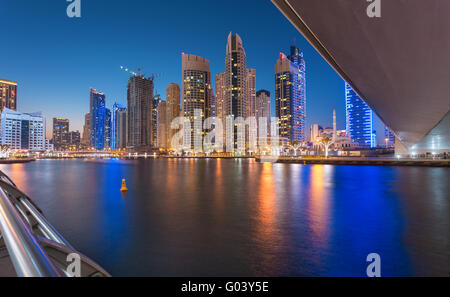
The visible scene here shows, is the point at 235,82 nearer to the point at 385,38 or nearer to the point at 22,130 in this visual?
the point at 22,130

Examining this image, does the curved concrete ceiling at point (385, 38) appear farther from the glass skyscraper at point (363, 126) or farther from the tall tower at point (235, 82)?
the glass skyscraper at point (363, 126)

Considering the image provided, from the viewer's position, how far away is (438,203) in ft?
40.3

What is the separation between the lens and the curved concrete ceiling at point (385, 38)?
6.05 metres

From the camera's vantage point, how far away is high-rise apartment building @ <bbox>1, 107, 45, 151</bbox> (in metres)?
150

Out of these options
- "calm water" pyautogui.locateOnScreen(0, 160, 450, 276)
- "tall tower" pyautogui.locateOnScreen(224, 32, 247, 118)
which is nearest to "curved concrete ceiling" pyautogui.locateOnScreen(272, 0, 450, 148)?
"calm water" pyautogui.locateOnScreen(0, 160, 450, 276)

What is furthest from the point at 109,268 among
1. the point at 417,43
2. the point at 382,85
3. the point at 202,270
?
the point at 382,85

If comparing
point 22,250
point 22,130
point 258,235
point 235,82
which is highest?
point 235,82

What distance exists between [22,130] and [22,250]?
21113 cm

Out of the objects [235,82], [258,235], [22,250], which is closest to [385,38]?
[258,235]

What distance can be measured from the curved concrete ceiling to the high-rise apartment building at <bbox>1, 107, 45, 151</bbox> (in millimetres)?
191842

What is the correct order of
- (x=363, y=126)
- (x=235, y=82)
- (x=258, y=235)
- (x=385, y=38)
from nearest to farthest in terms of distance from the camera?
(x=258, y=235), (x=385, y=38), (x=235, y=82), (x=363, y=126)

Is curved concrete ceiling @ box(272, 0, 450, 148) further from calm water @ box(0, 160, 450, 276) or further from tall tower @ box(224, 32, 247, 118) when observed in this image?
tall tower @ box(224, 32, 247, 118)

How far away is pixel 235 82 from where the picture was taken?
179500 mm
